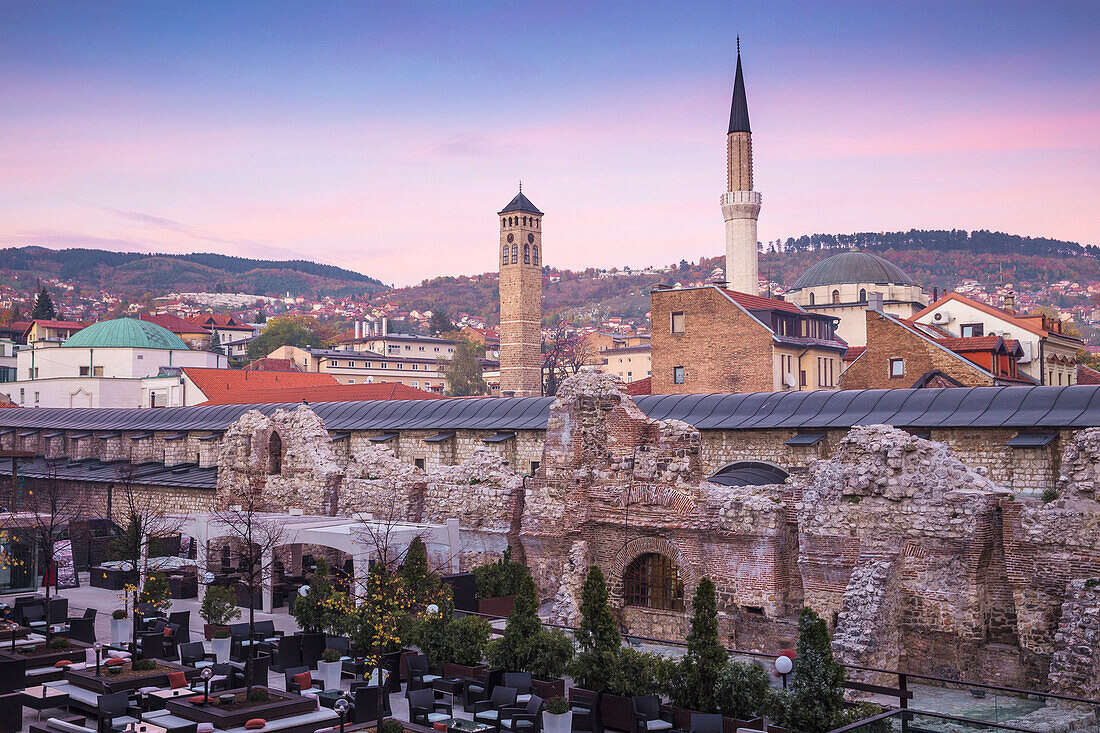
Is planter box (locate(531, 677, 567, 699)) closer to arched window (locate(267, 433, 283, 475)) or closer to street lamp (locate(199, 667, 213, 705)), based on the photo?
street lamp (locate(199, 667, 213, 705))


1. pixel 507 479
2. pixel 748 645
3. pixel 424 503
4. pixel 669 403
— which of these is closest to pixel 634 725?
pixel 748 645

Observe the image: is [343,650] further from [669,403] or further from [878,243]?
[878,243]

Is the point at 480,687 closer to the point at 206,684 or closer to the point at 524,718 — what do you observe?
the point at 524,718

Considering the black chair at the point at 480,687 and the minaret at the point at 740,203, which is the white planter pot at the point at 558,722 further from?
the minaret at the point at 740,203

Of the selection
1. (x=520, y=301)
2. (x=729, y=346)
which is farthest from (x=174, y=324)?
(x=729, y=346)

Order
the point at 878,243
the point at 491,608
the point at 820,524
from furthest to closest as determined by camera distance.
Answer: the point at 878,243 → the point at 491,608 → the point at 820,524

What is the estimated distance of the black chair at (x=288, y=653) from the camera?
20.2 metres

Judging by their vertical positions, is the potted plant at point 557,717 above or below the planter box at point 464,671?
above

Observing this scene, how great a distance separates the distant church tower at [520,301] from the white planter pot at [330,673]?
3382 inches

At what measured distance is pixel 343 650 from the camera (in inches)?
831

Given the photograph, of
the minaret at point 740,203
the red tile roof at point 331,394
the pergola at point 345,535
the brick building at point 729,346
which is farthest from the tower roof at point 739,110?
the pergola at point 345,535

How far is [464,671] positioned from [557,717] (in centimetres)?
387

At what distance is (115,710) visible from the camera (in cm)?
1616

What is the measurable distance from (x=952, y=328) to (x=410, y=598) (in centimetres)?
6537
